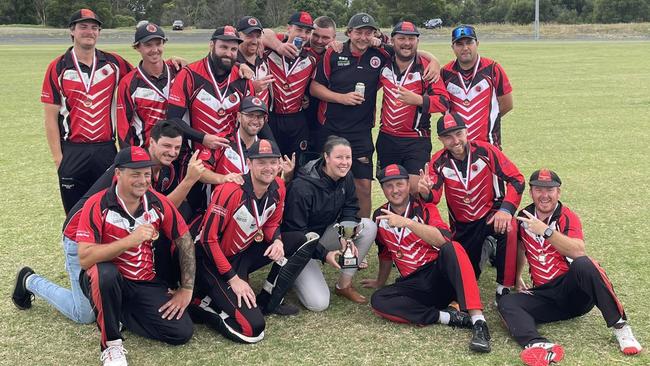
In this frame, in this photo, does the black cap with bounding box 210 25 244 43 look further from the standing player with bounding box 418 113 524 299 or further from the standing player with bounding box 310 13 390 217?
the standing player with bounding box 418 113 524 299

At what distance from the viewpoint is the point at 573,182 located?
9.52 m

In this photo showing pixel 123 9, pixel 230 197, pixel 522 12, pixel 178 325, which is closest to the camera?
pixel 178 325

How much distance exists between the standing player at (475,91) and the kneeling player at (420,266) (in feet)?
4.15

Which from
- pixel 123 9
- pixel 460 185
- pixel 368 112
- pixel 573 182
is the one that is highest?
pixel 123 9

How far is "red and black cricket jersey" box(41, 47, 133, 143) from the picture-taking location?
595 cm

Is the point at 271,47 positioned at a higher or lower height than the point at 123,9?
lower

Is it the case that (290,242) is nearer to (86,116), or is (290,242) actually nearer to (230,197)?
(230,197)

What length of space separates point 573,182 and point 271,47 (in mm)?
5144

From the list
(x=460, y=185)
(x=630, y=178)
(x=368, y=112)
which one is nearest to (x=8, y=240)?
(x=368, y=112)

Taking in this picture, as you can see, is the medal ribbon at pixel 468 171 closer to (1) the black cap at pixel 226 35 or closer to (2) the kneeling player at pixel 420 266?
(2) the kneeling player at pixel 420 266

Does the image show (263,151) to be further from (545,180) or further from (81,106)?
(545,180)

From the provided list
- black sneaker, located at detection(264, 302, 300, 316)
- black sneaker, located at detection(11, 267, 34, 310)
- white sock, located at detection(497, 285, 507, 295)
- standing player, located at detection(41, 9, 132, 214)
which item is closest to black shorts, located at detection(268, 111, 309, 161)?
standing player, located at detection(41, 9, 132, 214)

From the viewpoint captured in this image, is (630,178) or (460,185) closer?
(460,185)

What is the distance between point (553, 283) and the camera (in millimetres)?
5094
